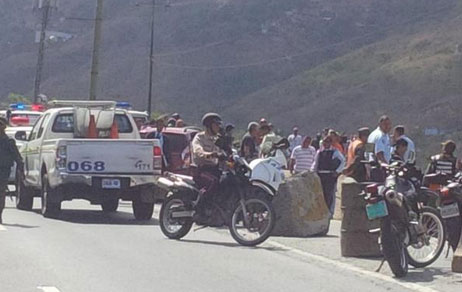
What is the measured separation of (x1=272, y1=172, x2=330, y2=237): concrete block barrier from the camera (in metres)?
17.2

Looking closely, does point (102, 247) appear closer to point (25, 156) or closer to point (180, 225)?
point (180, 225)

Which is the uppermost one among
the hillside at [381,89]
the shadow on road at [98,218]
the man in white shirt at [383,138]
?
the hillside at [381,89]

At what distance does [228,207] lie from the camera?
16.0 metres

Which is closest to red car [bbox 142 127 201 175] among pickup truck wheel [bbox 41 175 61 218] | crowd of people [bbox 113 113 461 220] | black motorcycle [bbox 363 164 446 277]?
crowd of people [bbox 113 113 461 220]

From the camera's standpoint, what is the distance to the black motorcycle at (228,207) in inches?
612

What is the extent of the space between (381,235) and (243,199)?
3.45m

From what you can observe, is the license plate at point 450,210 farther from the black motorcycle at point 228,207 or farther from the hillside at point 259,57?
the hillside at point 259,57

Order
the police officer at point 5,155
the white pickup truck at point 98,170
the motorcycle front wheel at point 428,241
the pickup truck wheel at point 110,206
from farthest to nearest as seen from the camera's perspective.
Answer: the pickup truck wheel at point 110,206, the white pickup truck at point 98,170, the police officer at point 5,155, the motorcycle front wheel at point 428,241

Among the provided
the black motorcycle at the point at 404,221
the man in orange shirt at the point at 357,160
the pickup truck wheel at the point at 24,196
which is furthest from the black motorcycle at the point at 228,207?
the pickup truck wheel at the point at 24,196

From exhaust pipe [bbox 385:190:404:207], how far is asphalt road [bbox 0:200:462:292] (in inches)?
33.4

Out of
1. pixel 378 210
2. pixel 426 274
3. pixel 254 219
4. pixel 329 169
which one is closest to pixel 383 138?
pixel 329 169

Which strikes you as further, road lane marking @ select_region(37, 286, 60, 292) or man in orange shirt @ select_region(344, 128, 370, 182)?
man in orange shirt @ select_region(344, 128, 370, 182)

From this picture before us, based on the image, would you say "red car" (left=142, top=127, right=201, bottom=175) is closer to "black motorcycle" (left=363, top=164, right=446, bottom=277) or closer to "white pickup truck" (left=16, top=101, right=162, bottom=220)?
"white pickup truck" (left=16, top=101, right=162, bottom=220)

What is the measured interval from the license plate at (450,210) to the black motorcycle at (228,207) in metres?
A: 2.91
